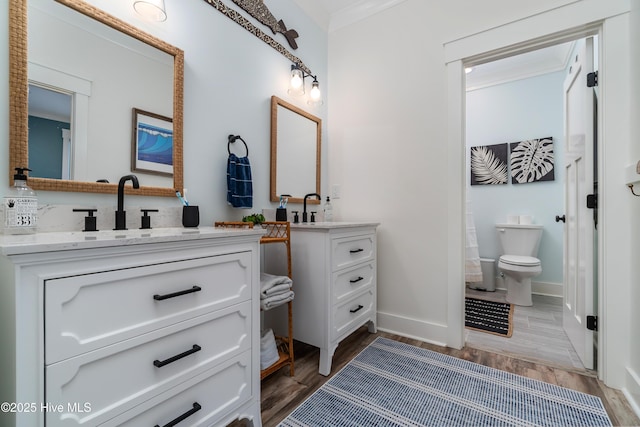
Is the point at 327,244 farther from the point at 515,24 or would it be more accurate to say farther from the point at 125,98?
the point at 515,24

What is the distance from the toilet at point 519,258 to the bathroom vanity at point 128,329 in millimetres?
2799

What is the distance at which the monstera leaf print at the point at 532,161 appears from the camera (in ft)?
10.7

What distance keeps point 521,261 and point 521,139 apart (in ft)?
5.00

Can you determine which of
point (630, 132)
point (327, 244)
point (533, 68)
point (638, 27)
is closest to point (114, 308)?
point (327, 244)

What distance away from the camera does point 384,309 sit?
2318mm

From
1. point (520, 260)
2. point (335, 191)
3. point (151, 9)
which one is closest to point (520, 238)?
point (520, 260)

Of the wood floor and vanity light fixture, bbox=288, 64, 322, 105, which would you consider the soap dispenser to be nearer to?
the wood floor

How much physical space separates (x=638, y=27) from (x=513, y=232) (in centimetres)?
221

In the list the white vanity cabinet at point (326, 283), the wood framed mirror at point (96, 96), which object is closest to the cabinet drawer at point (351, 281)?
the white vanity cabinet at point (326, 283)

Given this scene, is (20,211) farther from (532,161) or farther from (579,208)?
(532,161)

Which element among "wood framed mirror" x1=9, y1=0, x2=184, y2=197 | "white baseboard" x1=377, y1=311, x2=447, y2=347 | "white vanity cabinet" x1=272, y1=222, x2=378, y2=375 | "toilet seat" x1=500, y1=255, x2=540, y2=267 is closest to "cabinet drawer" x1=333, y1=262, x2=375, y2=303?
"white vanity cabinet" x1=272, y1=222, x2=378, y2=375

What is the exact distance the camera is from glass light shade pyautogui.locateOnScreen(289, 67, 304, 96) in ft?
6.92

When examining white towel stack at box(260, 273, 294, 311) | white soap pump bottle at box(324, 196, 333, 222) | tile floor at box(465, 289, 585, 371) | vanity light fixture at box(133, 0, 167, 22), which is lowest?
tile floor at box(465, 289, 585, 371)

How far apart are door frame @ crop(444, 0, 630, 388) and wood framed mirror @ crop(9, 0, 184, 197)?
1739mm
